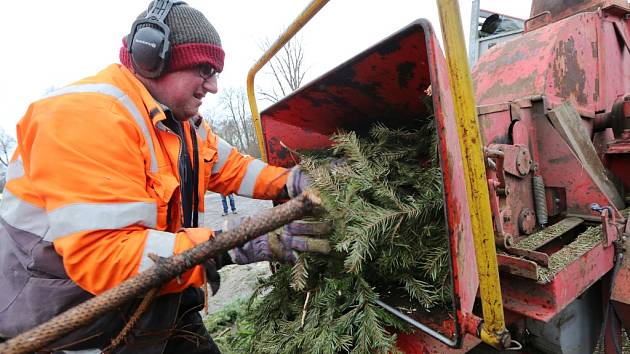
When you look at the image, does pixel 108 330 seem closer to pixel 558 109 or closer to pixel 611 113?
pixel 558 109

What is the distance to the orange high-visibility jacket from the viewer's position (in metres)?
1.29

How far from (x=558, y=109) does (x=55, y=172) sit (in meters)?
2.66

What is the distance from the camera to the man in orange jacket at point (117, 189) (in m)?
1.30

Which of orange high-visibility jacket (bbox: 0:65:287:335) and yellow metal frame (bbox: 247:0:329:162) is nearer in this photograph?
orange high-visibility jacket (bbox: 0:65:287:335)

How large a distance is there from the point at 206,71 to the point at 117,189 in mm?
829

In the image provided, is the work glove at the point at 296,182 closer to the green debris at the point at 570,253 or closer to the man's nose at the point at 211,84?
the man's nose at the point at 211,84

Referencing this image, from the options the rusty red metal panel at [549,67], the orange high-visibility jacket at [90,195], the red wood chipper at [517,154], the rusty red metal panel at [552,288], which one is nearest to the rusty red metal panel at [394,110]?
the red wood chipper at [517,154]

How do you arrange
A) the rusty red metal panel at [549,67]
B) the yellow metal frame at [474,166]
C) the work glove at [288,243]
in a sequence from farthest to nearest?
the rusty red metal panel at [549,67] → the work glove at [288,243] → the yellow metal frame at [474,166]

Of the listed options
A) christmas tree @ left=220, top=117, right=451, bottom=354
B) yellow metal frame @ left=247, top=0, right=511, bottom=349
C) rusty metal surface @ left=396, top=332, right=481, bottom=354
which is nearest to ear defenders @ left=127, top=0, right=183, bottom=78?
christmas tree @ left=220, top=117, right=451, bottom=354

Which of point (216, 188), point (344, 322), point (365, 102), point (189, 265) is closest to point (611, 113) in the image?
point (365, 102)

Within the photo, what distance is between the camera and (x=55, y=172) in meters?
1.31

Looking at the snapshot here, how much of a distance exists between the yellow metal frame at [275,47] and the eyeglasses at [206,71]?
0.48 meters

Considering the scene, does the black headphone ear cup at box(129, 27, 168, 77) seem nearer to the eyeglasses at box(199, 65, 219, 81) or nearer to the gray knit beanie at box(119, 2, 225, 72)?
the gray knit beanie at box(119, 2, 225, 72)

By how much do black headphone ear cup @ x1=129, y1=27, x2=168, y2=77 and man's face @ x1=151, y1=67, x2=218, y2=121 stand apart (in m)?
0.11
